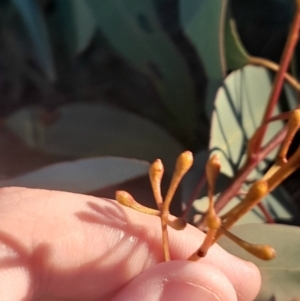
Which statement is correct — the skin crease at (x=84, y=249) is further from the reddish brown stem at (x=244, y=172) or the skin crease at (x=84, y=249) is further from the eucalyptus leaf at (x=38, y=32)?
the eucalyptus leaf at (x=38, y=32)

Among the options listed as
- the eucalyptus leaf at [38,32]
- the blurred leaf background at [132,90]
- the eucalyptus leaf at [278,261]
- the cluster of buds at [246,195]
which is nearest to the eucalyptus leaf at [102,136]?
the blurred leaf background at [132,90]

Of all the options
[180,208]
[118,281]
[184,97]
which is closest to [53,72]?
[184,97]

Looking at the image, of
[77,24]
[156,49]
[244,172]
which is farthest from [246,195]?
[77,24]

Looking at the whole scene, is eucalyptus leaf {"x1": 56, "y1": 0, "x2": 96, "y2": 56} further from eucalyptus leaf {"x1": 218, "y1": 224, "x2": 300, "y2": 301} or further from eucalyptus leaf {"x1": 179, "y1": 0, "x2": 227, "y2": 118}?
eucalyptus leaf {"x1": 218, "y1": 224, "x2": 300, "y2": 301}

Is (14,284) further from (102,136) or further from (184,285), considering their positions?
(102,136)

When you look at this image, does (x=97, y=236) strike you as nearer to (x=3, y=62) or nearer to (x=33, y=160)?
(x=33, y=160)

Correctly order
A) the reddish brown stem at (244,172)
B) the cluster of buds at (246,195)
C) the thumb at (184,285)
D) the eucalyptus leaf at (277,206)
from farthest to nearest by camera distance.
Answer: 1. the eucalyptus leaf at (277,206)
2. the reddish brown stem at (244,172)
3. the thumb at (184,285)
4. the cluster of buds at (246,195)

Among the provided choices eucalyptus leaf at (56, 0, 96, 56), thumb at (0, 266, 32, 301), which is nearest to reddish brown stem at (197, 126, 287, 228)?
thumb at (0, 266, 32, 301)
